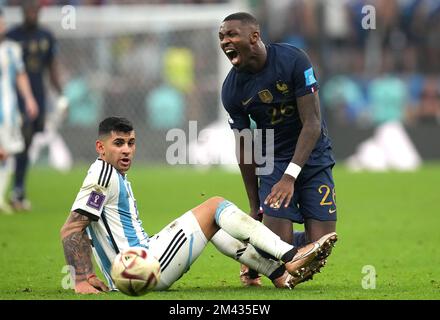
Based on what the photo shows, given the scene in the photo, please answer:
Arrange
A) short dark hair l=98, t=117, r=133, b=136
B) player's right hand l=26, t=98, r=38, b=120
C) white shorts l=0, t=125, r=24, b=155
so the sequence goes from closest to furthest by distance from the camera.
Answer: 1. short dark hair l=98, t=117, r=133, b=136
2. player's right hand l=26, t=98, r=38, b=120
3. white shorts l=0, t=125, r=24, b=155

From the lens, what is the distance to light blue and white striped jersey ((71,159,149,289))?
A: 771 cm

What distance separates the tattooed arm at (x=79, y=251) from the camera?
7.65 metres

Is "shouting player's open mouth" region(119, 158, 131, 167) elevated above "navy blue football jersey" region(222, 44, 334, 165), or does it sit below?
below

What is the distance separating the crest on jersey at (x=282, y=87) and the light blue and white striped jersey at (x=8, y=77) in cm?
744

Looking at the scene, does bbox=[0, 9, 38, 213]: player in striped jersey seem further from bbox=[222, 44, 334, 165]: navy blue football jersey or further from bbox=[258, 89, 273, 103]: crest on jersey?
bbox=[258, 89, 273, 103]: crest on jersey

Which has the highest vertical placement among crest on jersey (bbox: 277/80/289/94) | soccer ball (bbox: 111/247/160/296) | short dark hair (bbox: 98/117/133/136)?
crest on jersey (bbox: 277/80/289/94)

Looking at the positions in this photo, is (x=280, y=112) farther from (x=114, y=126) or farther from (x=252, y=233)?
(x=114, y=126)

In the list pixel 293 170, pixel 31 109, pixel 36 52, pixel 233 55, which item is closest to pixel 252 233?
pixel 293 170

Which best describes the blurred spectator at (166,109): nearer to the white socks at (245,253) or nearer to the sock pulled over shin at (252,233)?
the white socks at (245,253)

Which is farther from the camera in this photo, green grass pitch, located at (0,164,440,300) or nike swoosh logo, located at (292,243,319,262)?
green grass pitch, located at (0,164,440,300)

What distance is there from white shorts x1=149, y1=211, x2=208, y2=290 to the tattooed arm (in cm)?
47

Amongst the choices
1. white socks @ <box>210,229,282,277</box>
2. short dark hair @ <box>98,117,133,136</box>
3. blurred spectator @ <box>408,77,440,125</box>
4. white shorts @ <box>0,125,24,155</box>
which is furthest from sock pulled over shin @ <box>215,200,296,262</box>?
blurred spectator @ <box>408,77,440,125</box>

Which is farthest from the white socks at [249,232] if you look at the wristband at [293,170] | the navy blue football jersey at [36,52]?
the navy blue football jersey at [36,52]
